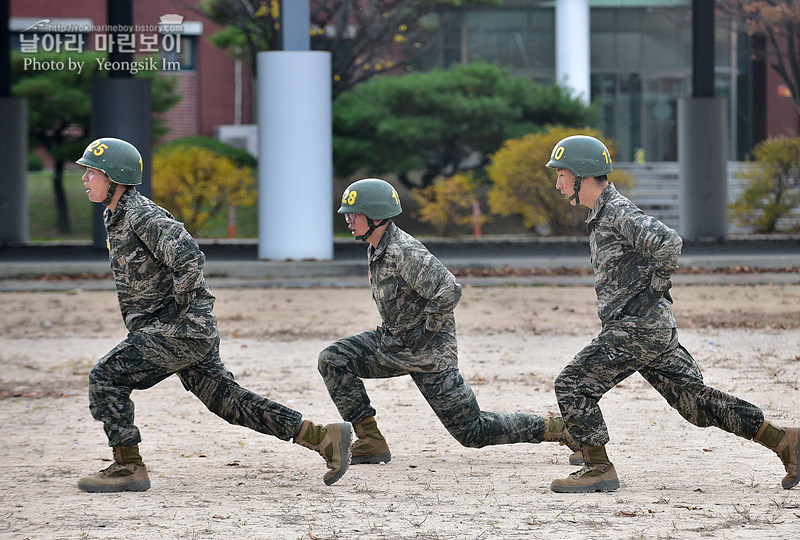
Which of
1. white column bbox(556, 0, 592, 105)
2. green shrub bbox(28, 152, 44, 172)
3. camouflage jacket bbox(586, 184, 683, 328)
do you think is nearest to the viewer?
camouflage jacket bbox(586, 184, 683, 328)

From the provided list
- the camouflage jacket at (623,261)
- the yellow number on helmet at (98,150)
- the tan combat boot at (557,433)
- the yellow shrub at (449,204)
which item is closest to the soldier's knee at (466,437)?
the tan combat boot at (557,433)

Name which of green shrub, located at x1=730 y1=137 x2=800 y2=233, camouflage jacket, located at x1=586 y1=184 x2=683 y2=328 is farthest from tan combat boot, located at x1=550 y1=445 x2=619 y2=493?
green shrub, located at x1=730 y1=137 x2=800 y2=233

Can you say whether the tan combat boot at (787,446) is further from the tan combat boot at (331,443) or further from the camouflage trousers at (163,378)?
the camouflage trousers at (163,378)

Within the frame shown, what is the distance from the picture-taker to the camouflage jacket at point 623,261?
6.14 metres

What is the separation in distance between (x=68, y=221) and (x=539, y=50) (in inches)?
644

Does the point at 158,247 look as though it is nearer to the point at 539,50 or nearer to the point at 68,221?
the point at 68,221

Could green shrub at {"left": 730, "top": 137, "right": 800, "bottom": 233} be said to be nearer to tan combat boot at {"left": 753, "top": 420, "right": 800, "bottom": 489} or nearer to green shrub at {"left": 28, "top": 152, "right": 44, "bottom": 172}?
green shrub at {"left": 28, "top": 152, "right": 44, "bottom": 172}

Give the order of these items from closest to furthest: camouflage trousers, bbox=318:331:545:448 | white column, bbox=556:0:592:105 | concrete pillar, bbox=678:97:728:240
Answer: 1. camouflage trousers, bbox=318:331:545:448
2. concrete pillar, bbox=678:97:728:240
3. white column, bbox=556:0:592:105

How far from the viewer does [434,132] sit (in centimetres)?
2997

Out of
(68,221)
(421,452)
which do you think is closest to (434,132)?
(68,221)

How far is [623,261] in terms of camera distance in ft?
20.6

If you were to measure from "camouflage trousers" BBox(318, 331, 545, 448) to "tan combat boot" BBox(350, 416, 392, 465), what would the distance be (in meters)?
0.06

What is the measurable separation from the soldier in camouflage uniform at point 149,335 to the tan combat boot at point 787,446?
2.11 metres

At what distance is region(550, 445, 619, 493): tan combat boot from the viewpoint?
6.31 meters
